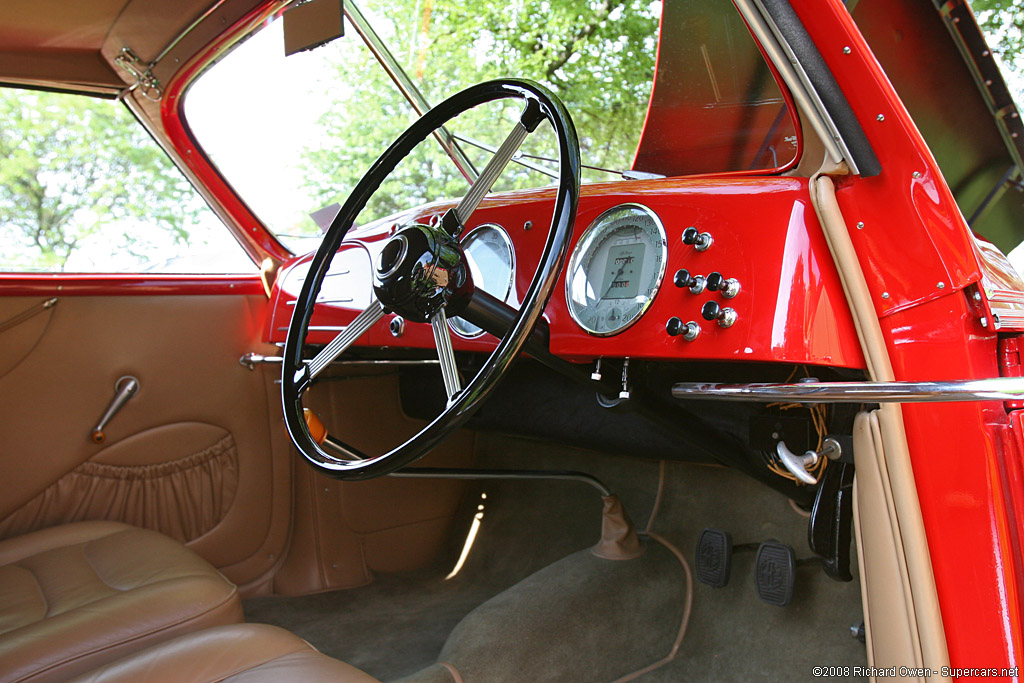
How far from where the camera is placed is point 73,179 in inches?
74.2

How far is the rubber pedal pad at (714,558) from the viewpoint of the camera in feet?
5.71

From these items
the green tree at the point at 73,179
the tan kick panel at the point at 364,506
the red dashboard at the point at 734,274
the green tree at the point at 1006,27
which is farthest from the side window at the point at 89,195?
the green tree at the point at 1006,27

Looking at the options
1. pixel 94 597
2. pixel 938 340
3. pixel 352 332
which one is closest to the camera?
pixel 938 340

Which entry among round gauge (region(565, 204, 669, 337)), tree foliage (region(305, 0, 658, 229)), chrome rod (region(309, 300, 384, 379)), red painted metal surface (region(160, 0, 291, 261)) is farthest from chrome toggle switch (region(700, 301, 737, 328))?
red painted metal surface (region(160, 0, 291, 261))

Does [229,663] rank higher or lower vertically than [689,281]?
lower

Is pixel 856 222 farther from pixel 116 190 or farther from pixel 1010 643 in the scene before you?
pixel 116 190

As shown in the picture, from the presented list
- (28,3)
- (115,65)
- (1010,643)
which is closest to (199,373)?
(115,65)

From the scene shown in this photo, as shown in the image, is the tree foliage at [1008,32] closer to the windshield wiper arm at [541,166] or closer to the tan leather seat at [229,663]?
the windshield wiper arm at [541,166]

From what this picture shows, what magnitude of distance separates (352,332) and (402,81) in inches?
35.8

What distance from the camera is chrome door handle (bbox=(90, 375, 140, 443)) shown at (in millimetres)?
1882

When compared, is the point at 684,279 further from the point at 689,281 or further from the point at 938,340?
the point at 938,340

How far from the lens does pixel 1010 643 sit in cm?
100

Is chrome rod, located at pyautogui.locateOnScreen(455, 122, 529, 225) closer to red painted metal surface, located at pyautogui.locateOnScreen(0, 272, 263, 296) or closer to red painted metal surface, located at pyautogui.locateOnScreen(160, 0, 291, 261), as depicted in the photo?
red painted metal surface, located at pyautogui.locateOnScreen(160, 0, 291, 261)

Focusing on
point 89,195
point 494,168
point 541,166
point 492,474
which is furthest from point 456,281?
point 89,195
